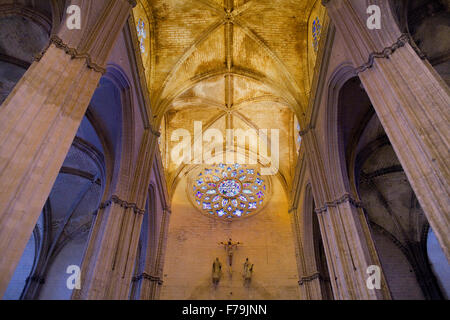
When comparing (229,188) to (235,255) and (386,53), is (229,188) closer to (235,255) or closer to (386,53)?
(235,255)

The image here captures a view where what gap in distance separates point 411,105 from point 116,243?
7.10 metres

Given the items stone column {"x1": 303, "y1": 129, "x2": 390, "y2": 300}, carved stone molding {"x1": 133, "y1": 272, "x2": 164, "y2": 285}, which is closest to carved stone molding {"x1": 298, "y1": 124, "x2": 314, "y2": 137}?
stone column {"x1": 303, "y1": 129, "x2": 390, "y2": 300}

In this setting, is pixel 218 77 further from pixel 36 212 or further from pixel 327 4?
pixel 36 212

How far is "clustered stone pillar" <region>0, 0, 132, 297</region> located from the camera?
4381 mm

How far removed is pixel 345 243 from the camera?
830cm

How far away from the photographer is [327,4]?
8727 mm

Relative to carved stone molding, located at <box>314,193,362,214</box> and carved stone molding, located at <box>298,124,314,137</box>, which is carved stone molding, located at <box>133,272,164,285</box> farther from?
carved stone molding, located at <box>298,124,314,137</box>

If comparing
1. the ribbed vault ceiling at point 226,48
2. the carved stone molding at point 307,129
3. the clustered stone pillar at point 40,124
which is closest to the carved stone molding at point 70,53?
the clustered stone pillar at point 40,124

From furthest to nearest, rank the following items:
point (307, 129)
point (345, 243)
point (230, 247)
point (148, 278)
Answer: point (230, 247) < point (148, 278) < point (307, 129) < point (345, 243)

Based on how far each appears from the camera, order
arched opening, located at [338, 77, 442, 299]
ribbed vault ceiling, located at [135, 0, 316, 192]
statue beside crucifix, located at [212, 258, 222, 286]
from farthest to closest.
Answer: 1. statue beside crucifix, located at [212, 258, 222, 286]
2. arched opening, located at [338, 77, 442, 299]
3. ribbed vault ceiling, located at [135, 0, 316, 192]

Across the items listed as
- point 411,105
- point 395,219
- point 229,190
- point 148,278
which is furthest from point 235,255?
point 411,105

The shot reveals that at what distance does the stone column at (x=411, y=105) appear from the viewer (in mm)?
4734

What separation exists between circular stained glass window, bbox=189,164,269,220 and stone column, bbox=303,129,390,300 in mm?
6734

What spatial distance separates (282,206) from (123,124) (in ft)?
30.4
